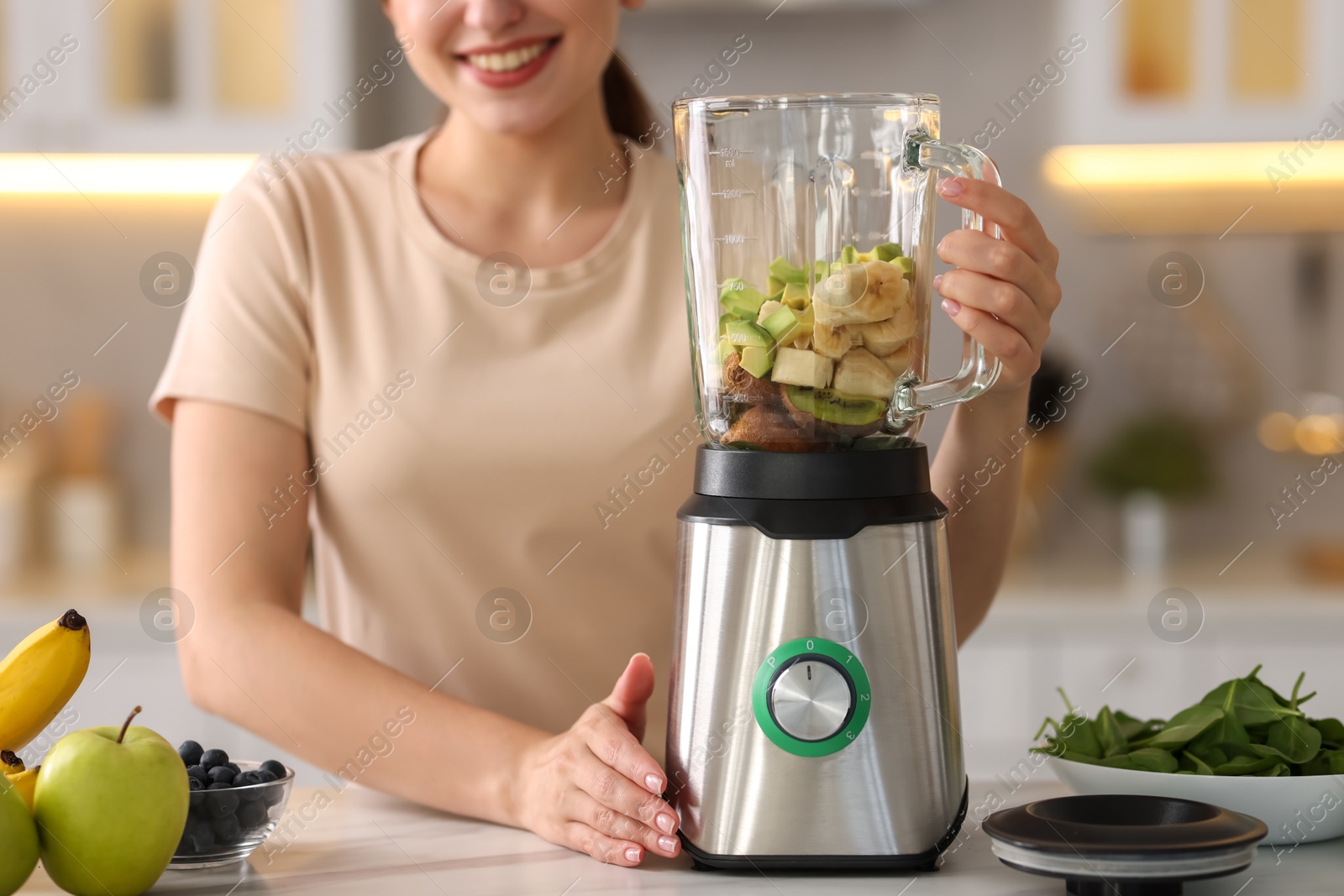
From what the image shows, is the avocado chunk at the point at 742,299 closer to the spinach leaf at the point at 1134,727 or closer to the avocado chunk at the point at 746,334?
the avocado chunk at the point at 746,334

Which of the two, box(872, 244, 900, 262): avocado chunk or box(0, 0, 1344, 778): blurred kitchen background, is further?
box(0, 0, 1344, 778): blurred kitchen background

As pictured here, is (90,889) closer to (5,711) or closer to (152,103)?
(5,711)

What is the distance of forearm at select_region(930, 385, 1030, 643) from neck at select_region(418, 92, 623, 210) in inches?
17.7

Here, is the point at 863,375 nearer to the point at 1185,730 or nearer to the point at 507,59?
the point at 1185,730

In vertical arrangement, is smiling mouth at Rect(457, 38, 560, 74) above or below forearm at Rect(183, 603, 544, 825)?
above

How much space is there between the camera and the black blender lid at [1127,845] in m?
0.61

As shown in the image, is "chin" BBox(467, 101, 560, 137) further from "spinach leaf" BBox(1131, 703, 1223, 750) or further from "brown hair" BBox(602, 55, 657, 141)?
"spinach leaf" BBox(1131, 703, 1223, 750)

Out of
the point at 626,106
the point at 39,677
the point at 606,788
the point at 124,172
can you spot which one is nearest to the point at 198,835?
the point at 39,677

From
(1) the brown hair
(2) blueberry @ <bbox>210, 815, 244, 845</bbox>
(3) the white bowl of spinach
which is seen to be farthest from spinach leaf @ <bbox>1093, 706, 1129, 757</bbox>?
(1) the brown hair

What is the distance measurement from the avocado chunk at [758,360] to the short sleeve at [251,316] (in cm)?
49

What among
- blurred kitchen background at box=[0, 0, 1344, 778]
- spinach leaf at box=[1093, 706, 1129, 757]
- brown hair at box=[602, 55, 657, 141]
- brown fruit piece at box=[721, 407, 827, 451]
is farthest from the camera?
blurred kitchen background at box=[0, 0, 1344, 778]

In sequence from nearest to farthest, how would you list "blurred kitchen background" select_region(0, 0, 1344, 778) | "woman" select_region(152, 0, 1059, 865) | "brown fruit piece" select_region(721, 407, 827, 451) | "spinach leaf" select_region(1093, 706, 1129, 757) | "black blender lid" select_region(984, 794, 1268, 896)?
"black blender lid" select_region(984, 794, 1268, 896) → "brown fruit piece" select_region(721, 407, 827, 451) → "spinach leaf" select_region(1093, 706, 1129, 757) → "woman" select_region(152, 0, 1059, 865) → "blurred kitchen background" select_region(0, 0, 1344, 778)

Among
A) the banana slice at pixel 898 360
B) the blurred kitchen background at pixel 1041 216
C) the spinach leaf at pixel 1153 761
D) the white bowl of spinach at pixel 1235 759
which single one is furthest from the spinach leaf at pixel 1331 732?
the blurred kitchen background at pixel 1041 216

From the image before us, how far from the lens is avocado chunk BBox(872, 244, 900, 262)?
73 cm
